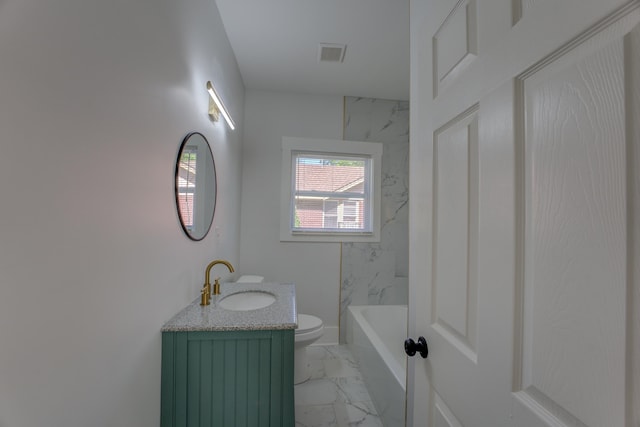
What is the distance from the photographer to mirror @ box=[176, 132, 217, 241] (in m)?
1.28

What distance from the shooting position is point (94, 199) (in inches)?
27.9

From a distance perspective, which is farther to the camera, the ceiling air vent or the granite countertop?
the ceiling air vent

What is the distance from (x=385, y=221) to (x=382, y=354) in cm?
148

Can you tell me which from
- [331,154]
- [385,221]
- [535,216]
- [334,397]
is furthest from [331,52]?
[334,397]

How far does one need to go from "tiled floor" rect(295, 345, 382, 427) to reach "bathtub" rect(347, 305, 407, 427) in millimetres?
71

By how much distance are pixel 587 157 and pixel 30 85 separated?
3.26 feet

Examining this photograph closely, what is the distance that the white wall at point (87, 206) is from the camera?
1.69ft

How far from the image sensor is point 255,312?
4.23 feet

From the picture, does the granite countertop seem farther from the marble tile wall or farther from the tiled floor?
the marble tile wall

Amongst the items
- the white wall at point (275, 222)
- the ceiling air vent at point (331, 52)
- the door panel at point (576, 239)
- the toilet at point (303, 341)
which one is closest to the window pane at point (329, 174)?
the white wall at point (275, 222)

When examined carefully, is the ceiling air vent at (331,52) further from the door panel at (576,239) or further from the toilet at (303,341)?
the toilet at (303,341)

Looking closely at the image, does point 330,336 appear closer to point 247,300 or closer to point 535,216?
point 247,300

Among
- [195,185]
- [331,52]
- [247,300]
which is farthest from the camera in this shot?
[331,52]

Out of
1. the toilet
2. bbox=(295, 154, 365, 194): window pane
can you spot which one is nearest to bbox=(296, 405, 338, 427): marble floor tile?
the toilet
